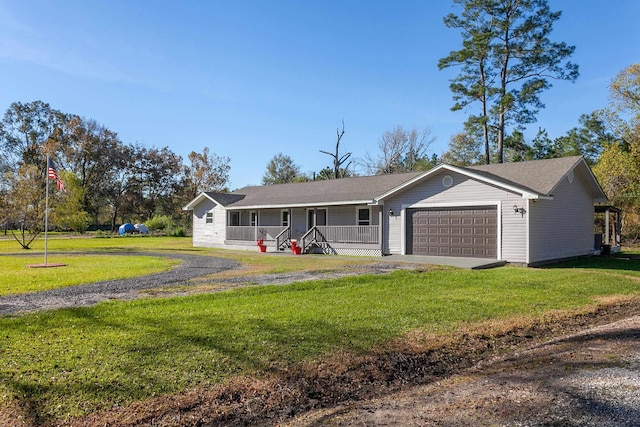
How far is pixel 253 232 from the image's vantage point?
25.6 meters

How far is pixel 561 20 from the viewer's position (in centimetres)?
3191

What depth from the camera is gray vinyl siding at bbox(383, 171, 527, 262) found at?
15.8 meters

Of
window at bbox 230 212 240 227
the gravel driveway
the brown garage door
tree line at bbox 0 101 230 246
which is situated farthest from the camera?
tree line at bbox 0 101 230 246

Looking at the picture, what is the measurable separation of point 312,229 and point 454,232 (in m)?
7.56

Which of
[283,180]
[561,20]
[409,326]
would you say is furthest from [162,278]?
[283,180]

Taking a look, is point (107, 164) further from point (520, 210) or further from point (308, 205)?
point (520, 210)

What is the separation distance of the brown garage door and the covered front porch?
1.88 metres

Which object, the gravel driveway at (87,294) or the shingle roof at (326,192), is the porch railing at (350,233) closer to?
the shingle roof at (326,192)

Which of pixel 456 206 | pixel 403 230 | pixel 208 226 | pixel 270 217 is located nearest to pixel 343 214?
pixel 403 230

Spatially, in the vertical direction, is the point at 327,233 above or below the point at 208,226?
below

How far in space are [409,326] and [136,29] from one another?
13.1 meters

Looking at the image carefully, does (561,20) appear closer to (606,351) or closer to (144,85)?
(144,85)

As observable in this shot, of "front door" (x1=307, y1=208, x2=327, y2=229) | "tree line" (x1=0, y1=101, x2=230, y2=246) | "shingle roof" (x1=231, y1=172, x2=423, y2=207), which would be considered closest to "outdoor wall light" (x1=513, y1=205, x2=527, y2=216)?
"shingle roof" (x1=231, y1=172, x2=423, y2=207)

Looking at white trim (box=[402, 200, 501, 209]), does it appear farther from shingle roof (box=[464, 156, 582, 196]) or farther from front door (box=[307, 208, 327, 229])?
front door (box=[307, 208, 327, 229])
